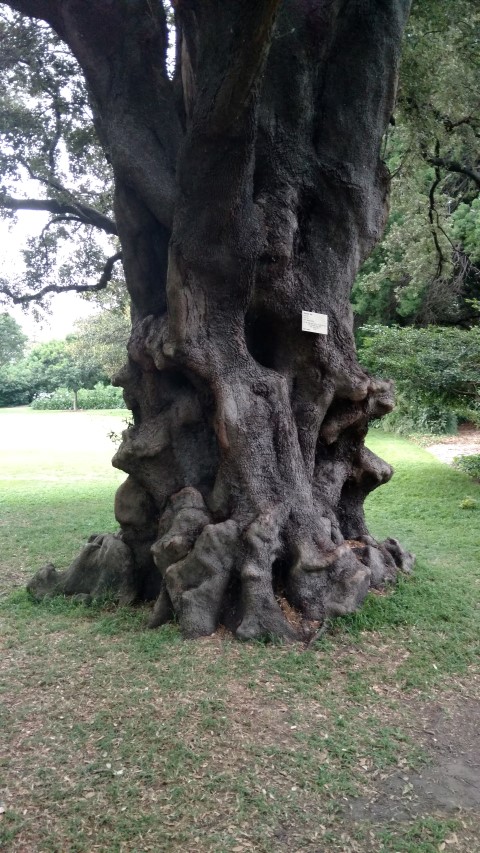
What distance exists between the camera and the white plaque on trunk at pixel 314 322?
5281 mm

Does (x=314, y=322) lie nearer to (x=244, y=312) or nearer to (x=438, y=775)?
(x=244, y=312)

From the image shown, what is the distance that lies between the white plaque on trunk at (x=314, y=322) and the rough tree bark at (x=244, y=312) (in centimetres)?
8

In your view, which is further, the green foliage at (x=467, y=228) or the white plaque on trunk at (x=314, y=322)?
the green foliage at (x=467, y=228)

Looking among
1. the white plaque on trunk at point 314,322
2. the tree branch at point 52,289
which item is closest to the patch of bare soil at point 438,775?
the white plaque on trunk at point 314,322

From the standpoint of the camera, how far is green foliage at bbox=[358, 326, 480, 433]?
34.7 feet

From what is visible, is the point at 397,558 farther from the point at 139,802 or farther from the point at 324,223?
the point at 139,802

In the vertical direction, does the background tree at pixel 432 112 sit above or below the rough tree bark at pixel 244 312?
above

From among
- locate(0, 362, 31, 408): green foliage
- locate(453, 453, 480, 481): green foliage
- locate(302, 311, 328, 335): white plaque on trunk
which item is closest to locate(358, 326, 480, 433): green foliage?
locate(453, 453, 480, 481): green foliage

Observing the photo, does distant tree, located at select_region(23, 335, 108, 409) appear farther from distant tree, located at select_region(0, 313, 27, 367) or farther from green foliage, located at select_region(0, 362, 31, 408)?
distant tree, located at select_region(0, 313, 27, 367)

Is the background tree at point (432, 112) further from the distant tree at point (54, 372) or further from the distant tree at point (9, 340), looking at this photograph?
the distant tree at point (54, 372)

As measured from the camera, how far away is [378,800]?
3131mm

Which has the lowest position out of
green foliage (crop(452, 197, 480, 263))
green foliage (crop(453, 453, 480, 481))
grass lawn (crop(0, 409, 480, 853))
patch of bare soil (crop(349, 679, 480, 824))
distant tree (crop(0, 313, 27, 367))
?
patch of bare soil (crop(349, 679, 480, 824))

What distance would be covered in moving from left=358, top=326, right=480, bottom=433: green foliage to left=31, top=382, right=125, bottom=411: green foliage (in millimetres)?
37403

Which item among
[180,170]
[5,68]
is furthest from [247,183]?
[5,68]
